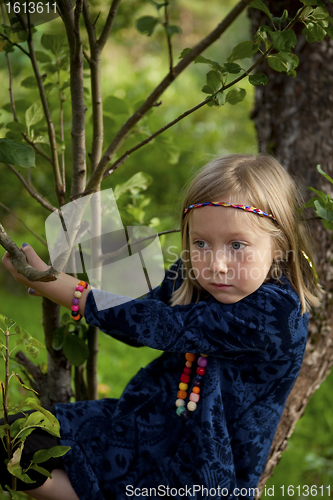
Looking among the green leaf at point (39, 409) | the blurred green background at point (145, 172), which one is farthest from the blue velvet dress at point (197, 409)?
the blurred green background at point (145, 172)

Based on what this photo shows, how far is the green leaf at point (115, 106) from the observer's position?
3.69 feet

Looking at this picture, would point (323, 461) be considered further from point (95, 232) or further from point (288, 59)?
point (288, 59)

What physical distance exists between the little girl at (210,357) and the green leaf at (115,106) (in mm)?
310

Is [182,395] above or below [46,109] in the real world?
below

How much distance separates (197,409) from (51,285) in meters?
0.38

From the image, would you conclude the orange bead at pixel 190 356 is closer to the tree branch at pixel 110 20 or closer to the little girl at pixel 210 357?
the little girl at pixel 210 357

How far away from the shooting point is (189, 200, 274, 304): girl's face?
2.80 feet

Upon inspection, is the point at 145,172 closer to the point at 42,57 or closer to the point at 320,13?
the point at 42,57

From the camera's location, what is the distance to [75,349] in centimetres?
98

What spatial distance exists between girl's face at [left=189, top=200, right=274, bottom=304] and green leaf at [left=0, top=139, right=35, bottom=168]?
1.12 feet

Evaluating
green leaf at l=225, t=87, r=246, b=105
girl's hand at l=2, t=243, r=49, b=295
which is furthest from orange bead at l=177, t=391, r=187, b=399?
green leaf at l=225, t=87, r=246, b=105

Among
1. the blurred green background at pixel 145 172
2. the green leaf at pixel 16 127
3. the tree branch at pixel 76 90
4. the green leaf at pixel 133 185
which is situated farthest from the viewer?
the blurred green background at pixel 145 172

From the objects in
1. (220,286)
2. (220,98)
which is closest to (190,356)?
(220,286)

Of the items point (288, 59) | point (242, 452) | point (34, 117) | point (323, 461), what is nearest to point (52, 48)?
point (34, 117)
